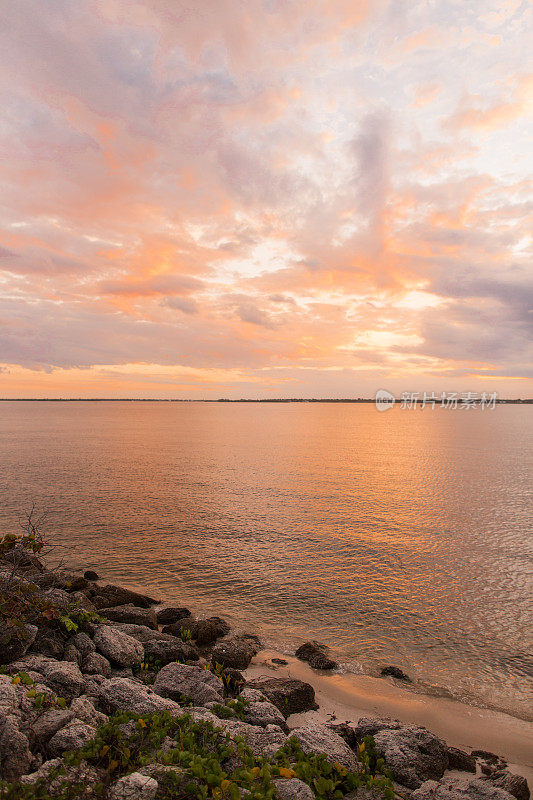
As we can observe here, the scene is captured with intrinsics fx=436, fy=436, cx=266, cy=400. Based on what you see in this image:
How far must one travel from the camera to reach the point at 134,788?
7.44 metres

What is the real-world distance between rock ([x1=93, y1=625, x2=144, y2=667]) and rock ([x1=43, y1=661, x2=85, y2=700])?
7.75 ft

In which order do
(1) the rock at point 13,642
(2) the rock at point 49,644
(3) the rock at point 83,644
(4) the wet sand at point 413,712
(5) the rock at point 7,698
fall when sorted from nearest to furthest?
(5) the rock at point 7,698 → (1) the rock at point 13,642 → (4) the wet sand at point 413,712 → (2) the rock at point 49,644 → (3) the rock at point 83,644

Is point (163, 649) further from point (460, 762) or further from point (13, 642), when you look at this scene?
point (460, 762)

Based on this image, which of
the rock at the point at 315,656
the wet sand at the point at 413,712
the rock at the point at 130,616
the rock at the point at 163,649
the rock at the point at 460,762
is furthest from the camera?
the rock at the point at 130,616

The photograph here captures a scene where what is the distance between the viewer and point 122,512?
38594 millimetres

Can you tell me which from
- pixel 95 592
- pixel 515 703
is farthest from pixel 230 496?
pixel 515 703

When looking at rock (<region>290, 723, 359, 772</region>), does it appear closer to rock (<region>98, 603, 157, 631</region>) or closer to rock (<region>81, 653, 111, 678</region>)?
rock (<region>81, 653, 111, 678</region>)

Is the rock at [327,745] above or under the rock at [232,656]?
above

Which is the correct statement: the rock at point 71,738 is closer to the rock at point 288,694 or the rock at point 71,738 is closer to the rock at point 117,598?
the rock at point 288,694

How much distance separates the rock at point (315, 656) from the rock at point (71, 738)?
9639 millimetres

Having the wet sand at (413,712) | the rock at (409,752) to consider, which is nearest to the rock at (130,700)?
→ the wet sand at (413,712)

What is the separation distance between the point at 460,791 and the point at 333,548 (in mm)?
20967

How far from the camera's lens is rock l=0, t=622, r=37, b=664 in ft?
37.6

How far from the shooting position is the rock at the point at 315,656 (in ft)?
52.8
